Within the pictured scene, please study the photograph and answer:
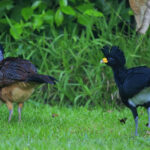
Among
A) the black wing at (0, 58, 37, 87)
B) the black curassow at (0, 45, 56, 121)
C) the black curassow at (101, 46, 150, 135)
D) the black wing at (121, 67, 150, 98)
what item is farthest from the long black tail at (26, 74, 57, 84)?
the black wing at (121, 67, 150, 98)

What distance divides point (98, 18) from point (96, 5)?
64 cm

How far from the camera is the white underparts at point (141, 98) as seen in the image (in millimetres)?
4246

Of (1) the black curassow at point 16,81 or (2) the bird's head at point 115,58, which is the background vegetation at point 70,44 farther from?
(2) the bird's head at point 115,58

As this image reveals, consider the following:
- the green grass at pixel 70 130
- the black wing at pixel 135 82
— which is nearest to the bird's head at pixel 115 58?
the black wing at pixel 135 82

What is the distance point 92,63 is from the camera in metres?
6.84

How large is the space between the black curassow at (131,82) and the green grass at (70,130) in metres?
0.43

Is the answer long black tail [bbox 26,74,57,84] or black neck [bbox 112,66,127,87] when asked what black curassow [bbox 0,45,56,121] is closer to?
long black tail [bbox 26,74,57,84]

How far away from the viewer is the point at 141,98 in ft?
14.1

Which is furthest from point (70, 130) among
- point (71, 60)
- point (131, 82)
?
point (71, 60)

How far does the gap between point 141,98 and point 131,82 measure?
236 mm

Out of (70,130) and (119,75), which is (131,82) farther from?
(70,130)

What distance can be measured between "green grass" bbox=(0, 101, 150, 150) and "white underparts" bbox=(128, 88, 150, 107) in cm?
42

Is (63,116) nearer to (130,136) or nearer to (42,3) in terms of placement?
(130,136)

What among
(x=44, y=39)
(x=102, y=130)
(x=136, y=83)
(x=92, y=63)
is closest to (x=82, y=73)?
(x=92, y=63)
